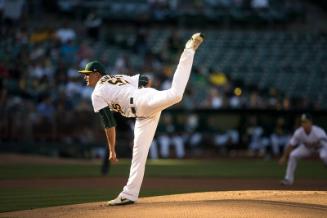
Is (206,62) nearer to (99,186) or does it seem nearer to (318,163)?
(318,163)

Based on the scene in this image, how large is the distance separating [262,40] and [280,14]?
1.77 m

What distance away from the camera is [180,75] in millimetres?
→ 8898

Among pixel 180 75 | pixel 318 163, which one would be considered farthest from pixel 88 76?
pixel 318 163

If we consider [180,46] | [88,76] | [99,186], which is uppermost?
[180,46]

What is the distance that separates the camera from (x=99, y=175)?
16.7 metres

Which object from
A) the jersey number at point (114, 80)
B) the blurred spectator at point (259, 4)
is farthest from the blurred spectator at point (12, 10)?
the jersey number at point (114, 80)

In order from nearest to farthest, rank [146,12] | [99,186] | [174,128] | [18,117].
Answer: [99,186]
[18,117]
[174,128]
[146,12]

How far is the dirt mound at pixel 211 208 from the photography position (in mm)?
8148

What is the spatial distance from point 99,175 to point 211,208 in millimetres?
8552

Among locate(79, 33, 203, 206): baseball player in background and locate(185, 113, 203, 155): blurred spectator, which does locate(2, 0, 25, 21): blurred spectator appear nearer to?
locate(185, 113, 203, 155): blurred spectator

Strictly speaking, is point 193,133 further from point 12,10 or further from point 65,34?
point 12,10

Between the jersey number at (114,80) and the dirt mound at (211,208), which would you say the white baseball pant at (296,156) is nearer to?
the dirt mound at (211,208)

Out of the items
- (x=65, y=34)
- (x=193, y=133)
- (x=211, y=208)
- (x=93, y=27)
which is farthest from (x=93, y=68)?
(x=93, y=27)

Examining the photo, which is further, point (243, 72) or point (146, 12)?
point (146, 12)
